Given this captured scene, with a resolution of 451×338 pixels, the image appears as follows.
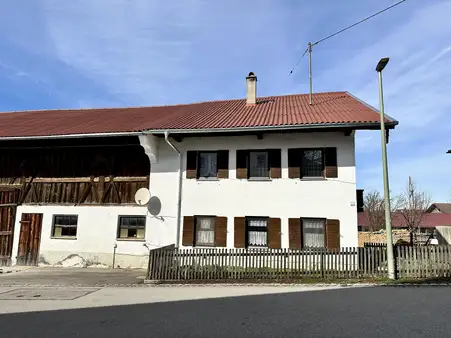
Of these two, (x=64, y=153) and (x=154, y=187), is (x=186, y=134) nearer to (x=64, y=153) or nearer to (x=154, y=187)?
(x=154, y=187)

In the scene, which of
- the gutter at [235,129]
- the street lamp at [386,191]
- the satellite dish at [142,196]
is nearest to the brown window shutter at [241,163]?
the gutter at [235,129]

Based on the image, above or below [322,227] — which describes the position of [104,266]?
below

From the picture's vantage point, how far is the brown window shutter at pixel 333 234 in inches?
487

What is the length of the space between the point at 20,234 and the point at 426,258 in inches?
642

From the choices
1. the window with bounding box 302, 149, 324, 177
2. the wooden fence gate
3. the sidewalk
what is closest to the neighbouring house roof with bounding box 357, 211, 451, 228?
the window with bounding box 302, 149, 324, 177

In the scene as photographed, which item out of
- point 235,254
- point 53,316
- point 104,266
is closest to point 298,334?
point 53,316

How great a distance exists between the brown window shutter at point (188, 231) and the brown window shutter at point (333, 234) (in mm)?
5196

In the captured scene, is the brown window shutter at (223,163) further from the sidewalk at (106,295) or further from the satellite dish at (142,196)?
the sidewalk at (106,295)

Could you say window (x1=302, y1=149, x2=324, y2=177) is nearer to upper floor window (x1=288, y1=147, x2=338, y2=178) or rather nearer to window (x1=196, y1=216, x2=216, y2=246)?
upper floor window (x1=288, y1=147, x2=338, y2=178)

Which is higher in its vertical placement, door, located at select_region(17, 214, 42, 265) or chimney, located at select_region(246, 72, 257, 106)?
chimney, located at select_region(246, 72, 257, 106)

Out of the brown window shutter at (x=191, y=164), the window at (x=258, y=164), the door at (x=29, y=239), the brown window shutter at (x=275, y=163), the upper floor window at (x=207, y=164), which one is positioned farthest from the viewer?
the door at (x=29, y=239)

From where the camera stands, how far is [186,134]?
13.9 meters

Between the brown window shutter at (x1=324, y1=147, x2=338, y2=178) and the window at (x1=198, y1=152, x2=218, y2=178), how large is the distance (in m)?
4.39

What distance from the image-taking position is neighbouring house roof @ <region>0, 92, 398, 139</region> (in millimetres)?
12898
